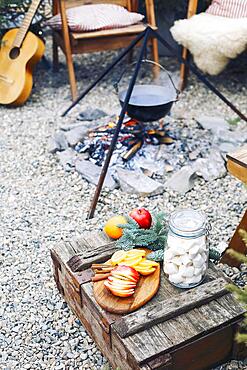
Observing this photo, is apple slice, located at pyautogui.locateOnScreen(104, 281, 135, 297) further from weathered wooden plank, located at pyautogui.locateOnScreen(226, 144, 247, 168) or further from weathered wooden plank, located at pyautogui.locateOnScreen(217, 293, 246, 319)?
weathered wooden plank, located at pyautogui.locateOnScreen(226, 144, 247, 168)

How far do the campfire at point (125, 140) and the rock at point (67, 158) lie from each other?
0.15 ft

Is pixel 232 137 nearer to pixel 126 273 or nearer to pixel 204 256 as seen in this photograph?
pixel 204 256

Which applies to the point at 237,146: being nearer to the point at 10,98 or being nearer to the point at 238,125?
the point at 238,125

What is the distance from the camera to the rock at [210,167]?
3018 mm

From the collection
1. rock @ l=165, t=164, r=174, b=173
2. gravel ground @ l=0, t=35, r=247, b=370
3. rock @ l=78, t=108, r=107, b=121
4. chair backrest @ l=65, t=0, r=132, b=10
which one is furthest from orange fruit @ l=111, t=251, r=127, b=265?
chair backrest @ l=65, t=0, r=132, b=10

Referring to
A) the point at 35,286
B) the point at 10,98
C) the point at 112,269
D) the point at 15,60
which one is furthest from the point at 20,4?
the point at 112,269

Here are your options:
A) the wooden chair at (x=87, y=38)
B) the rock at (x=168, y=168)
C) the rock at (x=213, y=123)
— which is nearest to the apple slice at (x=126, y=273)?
the rock at (x=168, y=168)

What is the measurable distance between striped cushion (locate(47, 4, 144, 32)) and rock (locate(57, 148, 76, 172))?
A: 41.9 inches

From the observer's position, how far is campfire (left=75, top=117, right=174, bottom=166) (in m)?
3.14

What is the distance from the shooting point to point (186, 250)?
1.78 meters

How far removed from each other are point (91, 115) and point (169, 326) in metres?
2.22

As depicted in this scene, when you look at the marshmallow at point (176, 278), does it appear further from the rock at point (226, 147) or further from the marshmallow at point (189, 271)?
the rock at point (226, 147)

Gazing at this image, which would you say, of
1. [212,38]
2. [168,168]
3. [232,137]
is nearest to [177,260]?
[168,168]

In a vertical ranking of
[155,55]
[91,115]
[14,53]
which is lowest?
[91,115]
